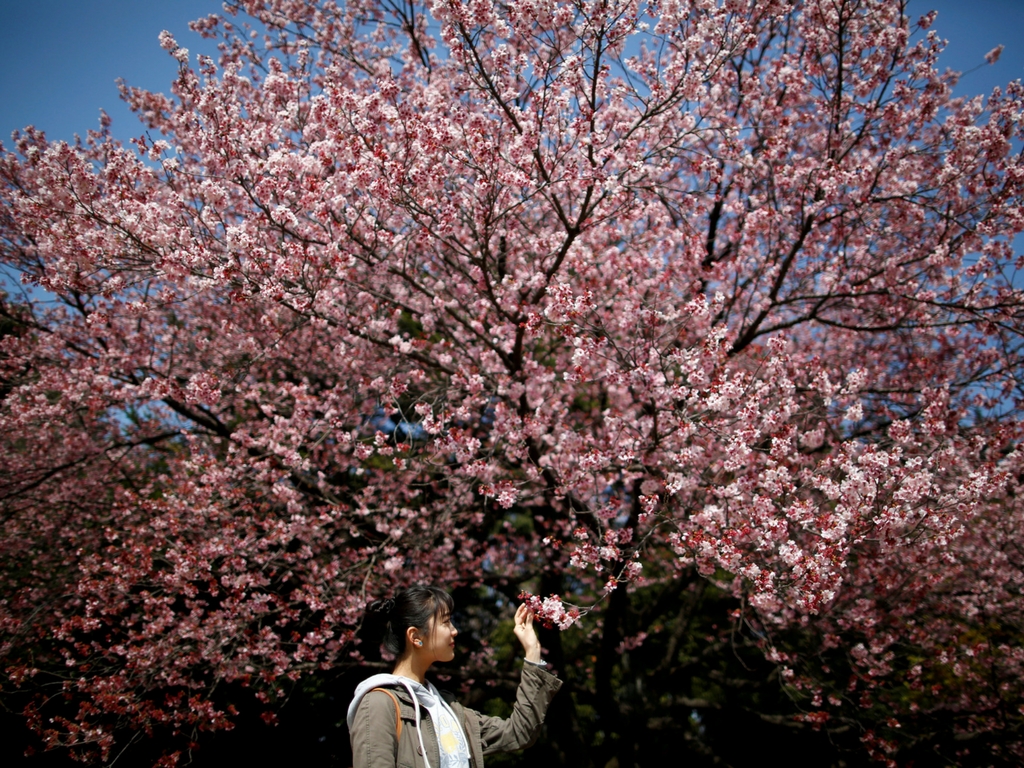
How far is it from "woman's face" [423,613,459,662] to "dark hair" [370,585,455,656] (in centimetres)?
2

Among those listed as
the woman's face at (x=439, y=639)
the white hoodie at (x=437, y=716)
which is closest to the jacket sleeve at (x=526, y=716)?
the white hoodie at (x=437, y=716)

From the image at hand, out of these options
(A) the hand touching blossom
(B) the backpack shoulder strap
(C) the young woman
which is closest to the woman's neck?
(C) the young woman

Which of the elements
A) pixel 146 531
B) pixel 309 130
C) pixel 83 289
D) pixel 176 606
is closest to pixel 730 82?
pixel 309 130

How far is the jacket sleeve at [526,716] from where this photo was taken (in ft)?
7.84

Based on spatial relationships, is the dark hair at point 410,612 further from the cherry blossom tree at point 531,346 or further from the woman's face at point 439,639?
the cherry blossom tree at point 531,346

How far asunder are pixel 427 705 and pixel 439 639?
0.76 ft

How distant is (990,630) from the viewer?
6.07 m

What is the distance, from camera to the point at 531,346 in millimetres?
5953

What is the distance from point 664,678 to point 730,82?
686 cm

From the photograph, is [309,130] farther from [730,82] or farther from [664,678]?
A: [664,678]

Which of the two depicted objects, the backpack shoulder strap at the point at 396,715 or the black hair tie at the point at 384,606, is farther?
the black hair tie at the point at 384,606

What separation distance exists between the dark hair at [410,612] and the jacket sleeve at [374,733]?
0.89 ft

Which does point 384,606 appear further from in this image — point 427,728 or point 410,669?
point 427,728

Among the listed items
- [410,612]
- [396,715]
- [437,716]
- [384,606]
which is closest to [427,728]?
[437,716]
